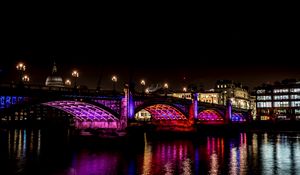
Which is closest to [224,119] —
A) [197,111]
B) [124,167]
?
[197,111]

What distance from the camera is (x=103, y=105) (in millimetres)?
61094

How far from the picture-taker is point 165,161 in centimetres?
3912

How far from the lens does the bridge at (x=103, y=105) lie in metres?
48.4

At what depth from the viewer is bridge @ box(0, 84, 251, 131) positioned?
4838cm

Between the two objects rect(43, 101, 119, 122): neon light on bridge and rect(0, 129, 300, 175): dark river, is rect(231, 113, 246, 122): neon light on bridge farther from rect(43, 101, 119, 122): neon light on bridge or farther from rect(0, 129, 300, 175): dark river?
rect(0, 129, 300, 175): dark river

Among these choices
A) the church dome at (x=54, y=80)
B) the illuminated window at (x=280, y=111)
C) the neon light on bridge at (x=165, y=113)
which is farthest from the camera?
the illuminated window at (x=280, y=111)

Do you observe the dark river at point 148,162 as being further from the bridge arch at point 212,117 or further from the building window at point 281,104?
the building window at point 281,104

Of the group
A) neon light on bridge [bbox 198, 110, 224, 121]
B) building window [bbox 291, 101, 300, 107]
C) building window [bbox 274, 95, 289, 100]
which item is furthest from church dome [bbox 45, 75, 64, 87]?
building window [bbox 291, 101, 300, 107]

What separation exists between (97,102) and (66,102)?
5.06 metres

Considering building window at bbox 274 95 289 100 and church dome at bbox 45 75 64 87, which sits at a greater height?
church dome at bbox 45 75 64 87

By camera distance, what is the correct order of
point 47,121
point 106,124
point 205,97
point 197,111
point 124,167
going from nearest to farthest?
point 124,167
point 106,124
point 197,111
point 47,121
point 205,97

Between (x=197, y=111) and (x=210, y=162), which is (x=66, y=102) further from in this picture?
(x=197, y=111)

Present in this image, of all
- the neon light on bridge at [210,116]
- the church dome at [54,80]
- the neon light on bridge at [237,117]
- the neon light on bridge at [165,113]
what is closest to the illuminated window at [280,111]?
the neon light on bridge at [237,117]

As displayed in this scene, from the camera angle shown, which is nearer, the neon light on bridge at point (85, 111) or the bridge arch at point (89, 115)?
the neon light on bridge at point (85, 111)
